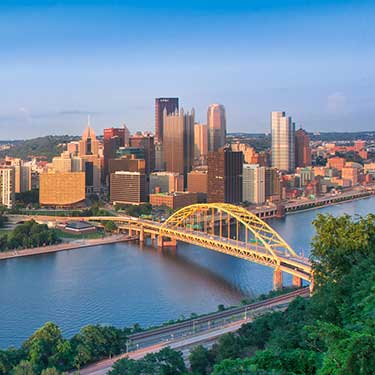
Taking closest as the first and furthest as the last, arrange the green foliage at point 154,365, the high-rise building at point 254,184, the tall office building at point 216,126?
the green foliage at point 154,365 → the high-rise building at point 254,184 → the tall office building at point 216,126

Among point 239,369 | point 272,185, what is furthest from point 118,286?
point 272,185

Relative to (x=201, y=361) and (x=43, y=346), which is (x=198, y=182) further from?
(x=201, y=361)

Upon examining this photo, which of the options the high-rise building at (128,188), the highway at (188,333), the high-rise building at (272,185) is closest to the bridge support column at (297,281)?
the highway at (188,333)

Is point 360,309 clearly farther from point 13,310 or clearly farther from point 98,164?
point 98,164

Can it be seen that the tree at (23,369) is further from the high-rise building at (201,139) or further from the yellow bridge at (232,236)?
the high-rise building at (201,139)

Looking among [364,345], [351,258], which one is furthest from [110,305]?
[364,345]

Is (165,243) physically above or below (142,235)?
below
